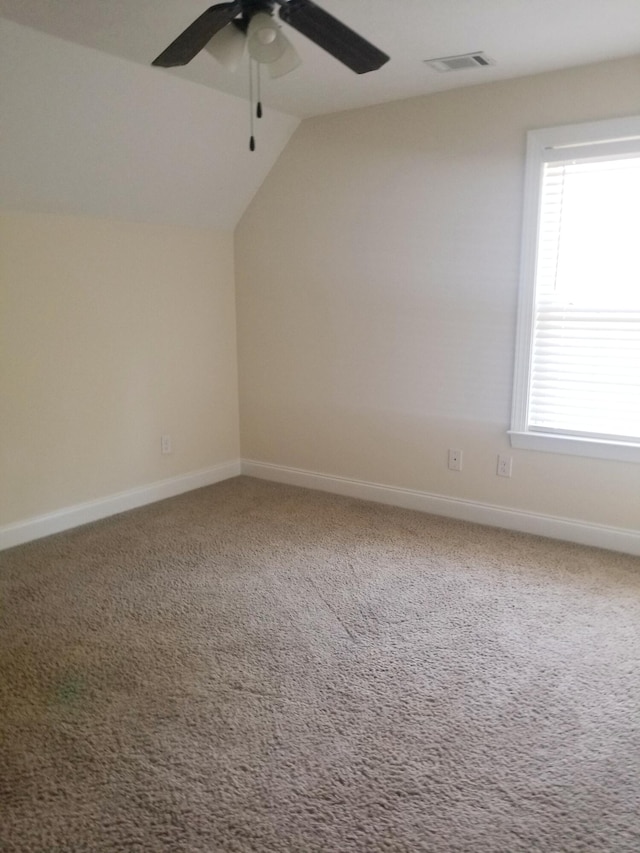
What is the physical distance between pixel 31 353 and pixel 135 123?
1327 millimetres

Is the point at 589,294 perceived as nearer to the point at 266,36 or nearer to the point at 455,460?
the point at 455,460

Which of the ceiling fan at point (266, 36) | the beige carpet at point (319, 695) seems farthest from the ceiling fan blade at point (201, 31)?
the beige carpet at point (319, 695)

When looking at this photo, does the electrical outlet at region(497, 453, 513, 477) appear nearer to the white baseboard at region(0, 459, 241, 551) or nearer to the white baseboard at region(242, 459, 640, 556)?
the white baseboard at region(242, 459, 640, 556)

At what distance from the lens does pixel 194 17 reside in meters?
2.47

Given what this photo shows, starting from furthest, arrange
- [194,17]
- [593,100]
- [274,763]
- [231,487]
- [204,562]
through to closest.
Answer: [231,487] < [204,562] < [593,100] < [194,17] < [274,763]

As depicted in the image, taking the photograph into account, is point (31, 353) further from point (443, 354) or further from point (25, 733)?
point (443, 354)

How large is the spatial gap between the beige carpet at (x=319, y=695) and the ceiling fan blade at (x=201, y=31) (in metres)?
2.15

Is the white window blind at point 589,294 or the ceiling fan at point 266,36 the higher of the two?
the ceiling fan at point 266,36

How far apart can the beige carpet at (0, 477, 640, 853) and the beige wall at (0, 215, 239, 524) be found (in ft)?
1.64

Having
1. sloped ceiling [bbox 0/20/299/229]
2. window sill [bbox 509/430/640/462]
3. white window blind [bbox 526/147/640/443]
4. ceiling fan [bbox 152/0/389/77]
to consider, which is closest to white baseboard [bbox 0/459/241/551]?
sloped ceiling [bbox 0/20/299/229]

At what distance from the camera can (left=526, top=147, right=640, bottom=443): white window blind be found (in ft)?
10.1

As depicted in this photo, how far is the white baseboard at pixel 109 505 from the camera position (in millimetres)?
3428

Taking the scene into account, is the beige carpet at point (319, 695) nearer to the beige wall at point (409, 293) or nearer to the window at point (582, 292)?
the beige wall at point (409, 293)

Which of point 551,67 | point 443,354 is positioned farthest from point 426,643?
point 551,67
